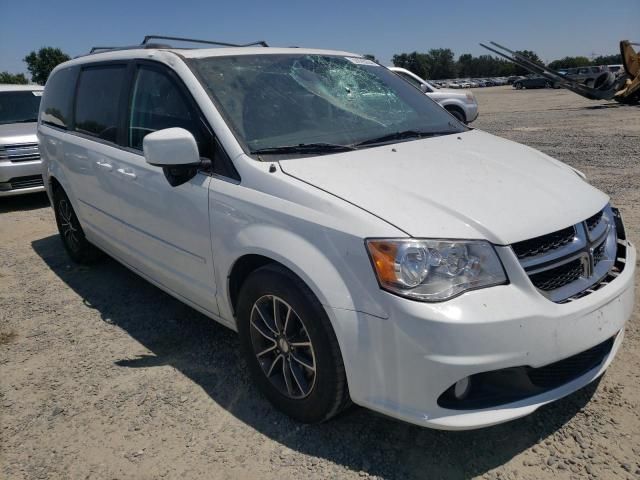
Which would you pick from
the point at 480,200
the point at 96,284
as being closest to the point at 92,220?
the point at 96,284

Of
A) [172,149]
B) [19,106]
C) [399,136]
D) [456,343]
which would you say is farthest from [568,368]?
[19,106]

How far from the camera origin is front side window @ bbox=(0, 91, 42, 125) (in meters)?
8.65

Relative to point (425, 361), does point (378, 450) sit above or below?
below

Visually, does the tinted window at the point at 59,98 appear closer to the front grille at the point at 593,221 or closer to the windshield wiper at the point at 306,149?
the windshield wiper at the point at 306,149

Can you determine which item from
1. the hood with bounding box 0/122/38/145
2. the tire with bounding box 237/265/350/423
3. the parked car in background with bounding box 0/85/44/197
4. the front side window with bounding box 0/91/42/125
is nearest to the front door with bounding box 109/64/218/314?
the tire with bounding box 237/265/350/423

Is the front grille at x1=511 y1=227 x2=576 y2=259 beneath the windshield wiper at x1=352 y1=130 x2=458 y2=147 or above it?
beneath

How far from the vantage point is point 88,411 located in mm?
2828

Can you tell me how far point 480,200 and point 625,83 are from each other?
74.3 ft

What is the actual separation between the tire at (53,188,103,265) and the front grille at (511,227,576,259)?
13.0 ft

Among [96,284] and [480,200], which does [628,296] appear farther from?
[96,284]

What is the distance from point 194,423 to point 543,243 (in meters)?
1.87

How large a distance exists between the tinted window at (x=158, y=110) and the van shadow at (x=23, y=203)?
5.50m

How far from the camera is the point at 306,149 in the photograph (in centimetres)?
270

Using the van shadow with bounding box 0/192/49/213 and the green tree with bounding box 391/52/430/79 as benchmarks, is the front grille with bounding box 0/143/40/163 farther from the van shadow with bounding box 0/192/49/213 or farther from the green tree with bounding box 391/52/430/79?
the green tree with bounding box 391/52/430/79
